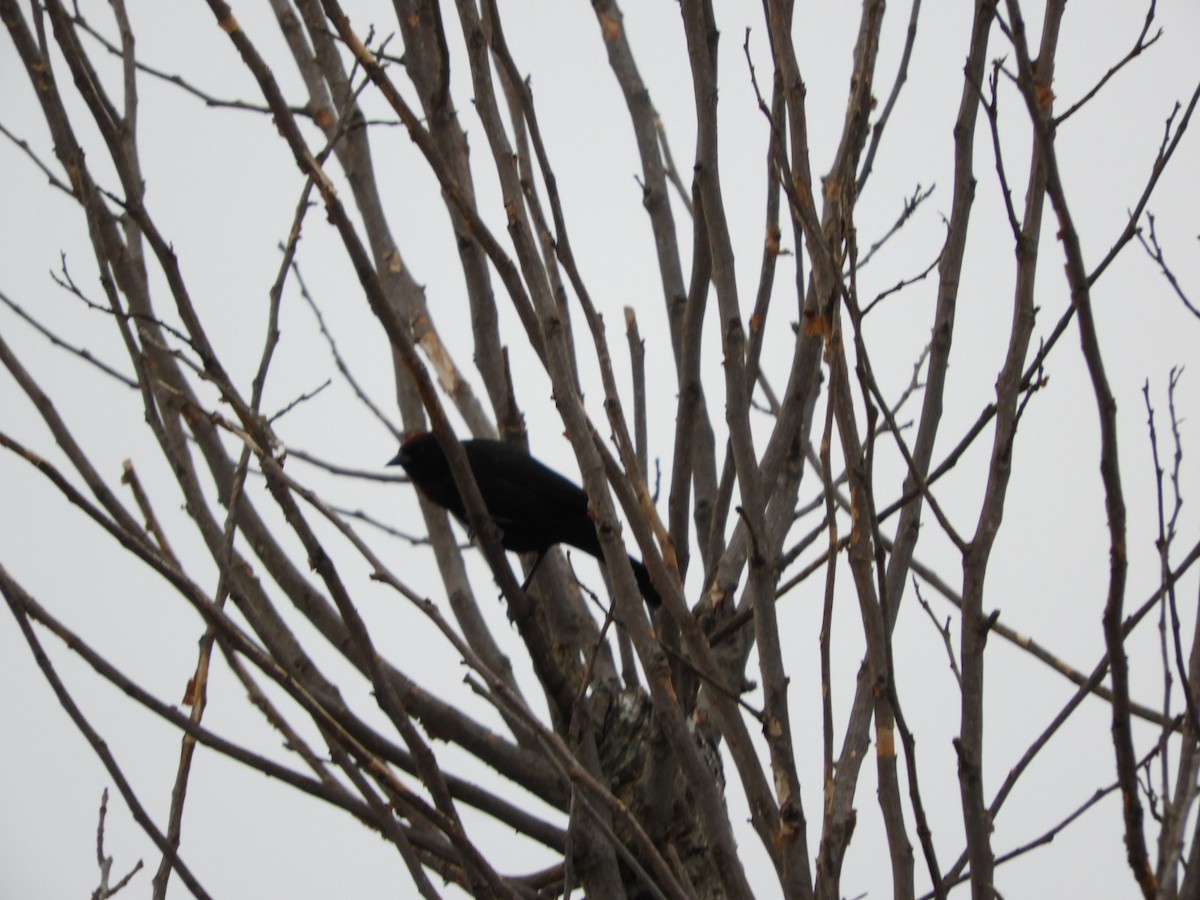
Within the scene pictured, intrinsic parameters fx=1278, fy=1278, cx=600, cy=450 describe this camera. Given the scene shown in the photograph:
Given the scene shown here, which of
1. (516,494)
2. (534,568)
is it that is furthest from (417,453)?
(516,494)

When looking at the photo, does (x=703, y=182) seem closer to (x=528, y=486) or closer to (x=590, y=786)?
(x=590, y=786)

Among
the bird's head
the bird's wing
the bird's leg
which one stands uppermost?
the bird's wing

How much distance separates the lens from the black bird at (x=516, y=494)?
414cm

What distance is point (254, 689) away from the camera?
2197 mm

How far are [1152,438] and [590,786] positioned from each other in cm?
115

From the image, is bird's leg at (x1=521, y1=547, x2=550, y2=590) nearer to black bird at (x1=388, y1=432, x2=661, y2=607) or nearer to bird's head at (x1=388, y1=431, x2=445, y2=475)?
black bird at (x1=388, y1=432, x2=661, y2=607)

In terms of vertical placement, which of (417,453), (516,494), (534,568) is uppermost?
(516,494)

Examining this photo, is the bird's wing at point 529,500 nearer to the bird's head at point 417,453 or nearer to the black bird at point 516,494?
the black bird at point 516,494

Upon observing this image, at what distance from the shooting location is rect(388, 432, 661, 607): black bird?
414 cm

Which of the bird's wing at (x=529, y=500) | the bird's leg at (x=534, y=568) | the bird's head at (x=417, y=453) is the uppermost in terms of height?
the bird's wing at (x=529, y=500)

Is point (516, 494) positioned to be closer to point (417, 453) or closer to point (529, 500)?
point (529, 500)

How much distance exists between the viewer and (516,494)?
4.69 metres

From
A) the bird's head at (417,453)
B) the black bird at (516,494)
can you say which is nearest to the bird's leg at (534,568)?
the black bird at (516,494)

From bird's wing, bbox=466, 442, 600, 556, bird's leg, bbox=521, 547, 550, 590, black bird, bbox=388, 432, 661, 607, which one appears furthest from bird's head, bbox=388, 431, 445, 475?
bird's leg, bbox=521, 547, 550, 590
